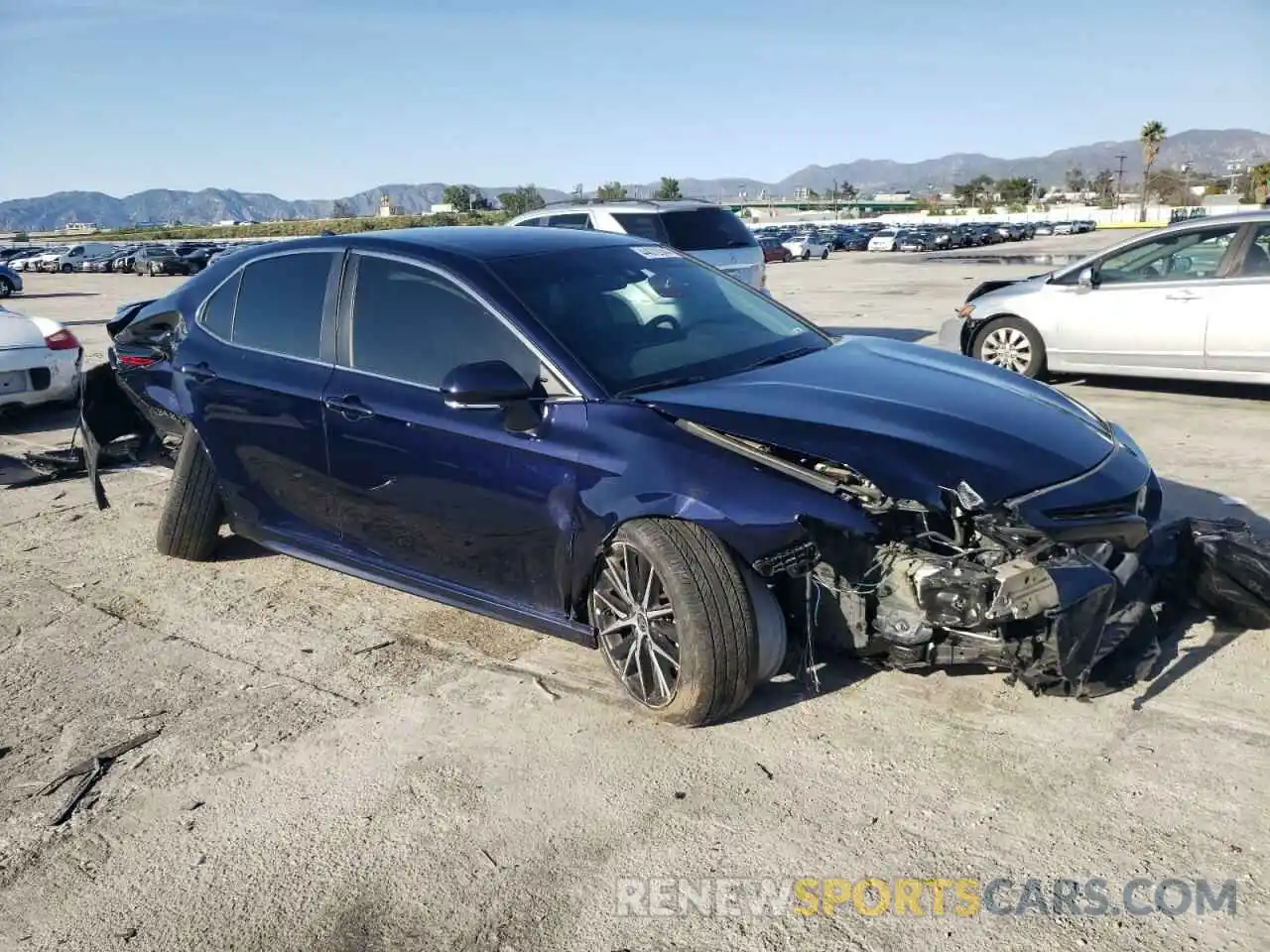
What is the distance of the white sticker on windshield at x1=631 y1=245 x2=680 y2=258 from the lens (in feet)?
15.8

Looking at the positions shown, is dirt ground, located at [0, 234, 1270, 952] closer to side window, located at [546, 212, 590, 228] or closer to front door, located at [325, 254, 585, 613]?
front door, located at [325, 254, 585, 613]

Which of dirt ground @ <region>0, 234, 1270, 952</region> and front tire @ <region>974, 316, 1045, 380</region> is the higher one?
front tire @ <region>974, 316, 1045, 380</region>

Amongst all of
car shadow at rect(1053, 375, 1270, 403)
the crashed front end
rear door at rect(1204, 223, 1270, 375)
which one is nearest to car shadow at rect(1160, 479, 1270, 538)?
the crashed front end

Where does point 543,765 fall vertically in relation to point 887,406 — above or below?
below

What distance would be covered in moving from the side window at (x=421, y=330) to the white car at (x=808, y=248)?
4266cm

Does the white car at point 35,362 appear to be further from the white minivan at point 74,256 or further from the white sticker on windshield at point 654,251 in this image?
the white minivan at point 74,256

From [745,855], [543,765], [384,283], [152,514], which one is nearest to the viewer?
[745,855]

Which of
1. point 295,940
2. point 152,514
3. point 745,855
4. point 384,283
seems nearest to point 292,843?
point 295,940

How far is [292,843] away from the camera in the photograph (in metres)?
3.04

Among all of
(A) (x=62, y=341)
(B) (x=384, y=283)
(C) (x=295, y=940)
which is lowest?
(C) (x=295, y=940)

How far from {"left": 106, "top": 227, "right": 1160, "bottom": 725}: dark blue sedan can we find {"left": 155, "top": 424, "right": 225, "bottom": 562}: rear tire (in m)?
0.03

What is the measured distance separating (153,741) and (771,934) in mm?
2302

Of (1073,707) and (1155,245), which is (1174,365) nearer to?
(1155,245)

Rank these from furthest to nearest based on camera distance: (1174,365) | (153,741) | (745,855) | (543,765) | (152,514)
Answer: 1. (1174,365)
2. (152,514)
3. (153,741)
4. (543,765)
5. (745,855)
